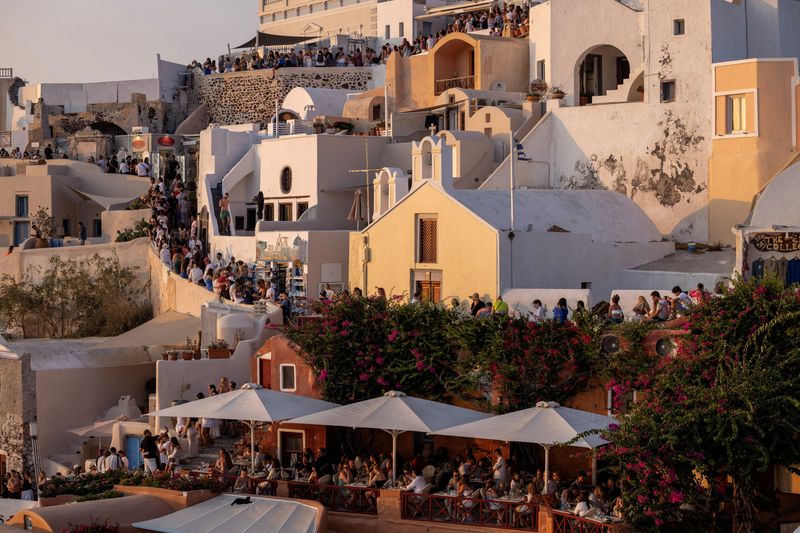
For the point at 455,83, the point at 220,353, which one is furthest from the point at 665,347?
the point at 455,83

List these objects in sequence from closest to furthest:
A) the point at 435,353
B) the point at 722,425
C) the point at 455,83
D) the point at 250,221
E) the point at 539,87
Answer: the point at 722,425 < the point at 435,353 < the point at 539,87 < the point at 250,221 < the point at 455,83

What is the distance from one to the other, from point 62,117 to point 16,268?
15282mm

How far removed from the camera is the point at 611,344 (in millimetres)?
24812

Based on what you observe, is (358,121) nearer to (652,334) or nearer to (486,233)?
(486,233)

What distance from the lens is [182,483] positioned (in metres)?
25.0

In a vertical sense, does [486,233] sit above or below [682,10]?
below

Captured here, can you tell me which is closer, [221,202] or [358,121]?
[221,202]

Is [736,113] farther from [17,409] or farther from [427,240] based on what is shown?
[17,409]

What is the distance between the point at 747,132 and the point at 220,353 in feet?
37.3

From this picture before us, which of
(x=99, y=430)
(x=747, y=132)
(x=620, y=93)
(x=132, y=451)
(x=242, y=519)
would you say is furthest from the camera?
(x=620, y=93)

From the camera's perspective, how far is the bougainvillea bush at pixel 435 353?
2519 cm

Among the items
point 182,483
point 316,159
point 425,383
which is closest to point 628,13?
point 316,159

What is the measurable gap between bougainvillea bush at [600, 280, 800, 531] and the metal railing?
3.69 meters

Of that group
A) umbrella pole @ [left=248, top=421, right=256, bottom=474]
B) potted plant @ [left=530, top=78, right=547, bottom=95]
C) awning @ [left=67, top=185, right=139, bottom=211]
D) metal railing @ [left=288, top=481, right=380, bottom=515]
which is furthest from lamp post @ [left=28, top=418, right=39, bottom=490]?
awning @ [left=67, top=185, right=139, bottom=211]
